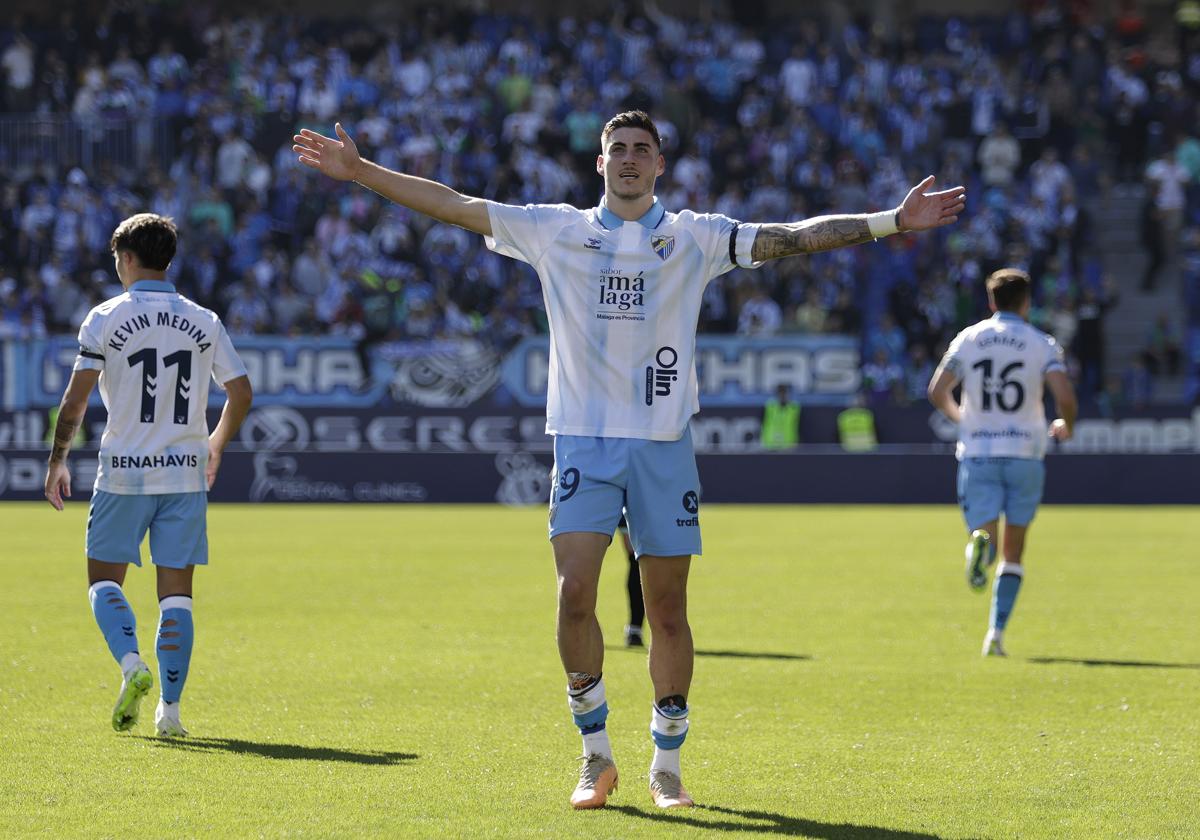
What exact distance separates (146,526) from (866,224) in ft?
10.9

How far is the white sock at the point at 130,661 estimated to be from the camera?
7238mm

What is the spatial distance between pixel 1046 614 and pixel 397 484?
15.4 m

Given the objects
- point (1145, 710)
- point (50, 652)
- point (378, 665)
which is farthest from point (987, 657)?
point (50, 652)

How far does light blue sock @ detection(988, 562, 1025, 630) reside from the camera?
34.8 feet

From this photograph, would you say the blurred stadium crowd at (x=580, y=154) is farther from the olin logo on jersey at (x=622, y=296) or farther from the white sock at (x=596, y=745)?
the white sock at (x=596, y=745)

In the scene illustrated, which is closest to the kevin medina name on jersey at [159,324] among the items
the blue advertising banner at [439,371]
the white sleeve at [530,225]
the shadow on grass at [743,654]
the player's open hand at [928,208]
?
the white sleeve at [530,225]

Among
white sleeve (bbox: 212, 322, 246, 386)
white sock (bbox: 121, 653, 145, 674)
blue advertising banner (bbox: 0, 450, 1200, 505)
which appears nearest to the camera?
white sock (bbox: 121, 653, 145, 674)

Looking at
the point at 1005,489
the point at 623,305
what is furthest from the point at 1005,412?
the point at 623,305

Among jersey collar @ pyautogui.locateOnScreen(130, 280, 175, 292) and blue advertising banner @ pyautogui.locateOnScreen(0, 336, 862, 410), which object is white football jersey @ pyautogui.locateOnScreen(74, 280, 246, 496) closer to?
jersey collar @ pyautogui.locateOnScreen(130, 280, 175, 292)

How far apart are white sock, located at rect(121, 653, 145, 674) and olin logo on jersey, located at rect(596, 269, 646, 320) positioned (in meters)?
2.49

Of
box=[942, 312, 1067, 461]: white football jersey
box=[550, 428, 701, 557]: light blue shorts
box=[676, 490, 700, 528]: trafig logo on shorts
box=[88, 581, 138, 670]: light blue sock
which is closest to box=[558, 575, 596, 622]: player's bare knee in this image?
box=[550, 428, 701, 557]: light blue shorts

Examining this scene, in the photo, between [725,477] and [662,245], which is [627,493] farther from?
[725,477]

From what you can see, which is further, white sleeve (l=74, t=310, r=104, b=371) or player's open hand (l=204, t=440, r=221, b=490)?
player's open hand (l=204, t=440, r=221, b=490)

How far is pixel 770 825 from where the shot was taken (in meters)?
5.74
